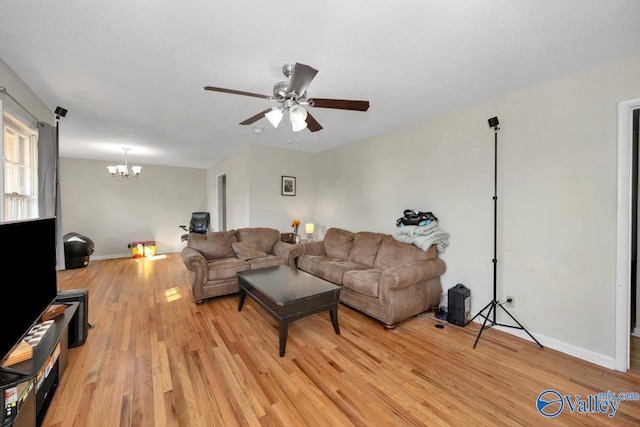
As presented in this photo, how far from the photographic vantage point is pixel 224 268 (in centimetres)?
348

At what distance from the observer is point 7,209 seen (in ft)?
7.80

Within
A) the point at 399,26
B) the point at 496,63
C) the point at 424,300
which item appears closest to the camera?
the point at 399,26

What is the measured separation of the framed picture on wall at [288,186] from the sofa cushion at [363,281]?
97.9 inches

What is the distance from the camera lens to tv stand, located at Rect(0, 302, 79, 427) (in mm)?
1083

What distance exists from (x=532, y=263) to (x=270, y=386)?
105 inches

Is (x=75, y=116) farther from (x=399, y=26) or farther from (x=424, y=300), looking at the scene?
(x=424, y=300)

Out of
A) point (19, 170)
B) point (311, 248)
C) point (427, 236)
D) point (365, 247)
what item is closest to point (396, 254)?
point (427, 236)

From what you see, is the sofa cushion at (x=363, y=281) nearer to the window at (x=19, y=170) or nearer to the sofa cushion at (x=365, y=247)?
the sofa cushion at (x=365, y=247)

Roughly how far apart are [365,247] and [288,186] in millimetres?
2154

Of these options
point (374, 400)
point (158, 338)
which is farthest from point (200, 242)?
point (374, 400)

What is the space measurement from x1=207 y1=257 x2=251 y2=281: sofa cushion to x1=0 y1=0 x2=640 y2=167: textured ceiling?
2.02 metres

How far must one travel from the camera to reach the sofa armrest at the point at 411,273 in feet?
8.64

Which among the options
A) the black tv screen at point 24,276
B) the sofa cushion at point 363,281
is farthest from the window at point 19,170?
the sofa cushion at point 363,281

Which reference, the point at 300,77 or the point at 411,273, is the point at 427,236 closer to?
the point at 411,273
